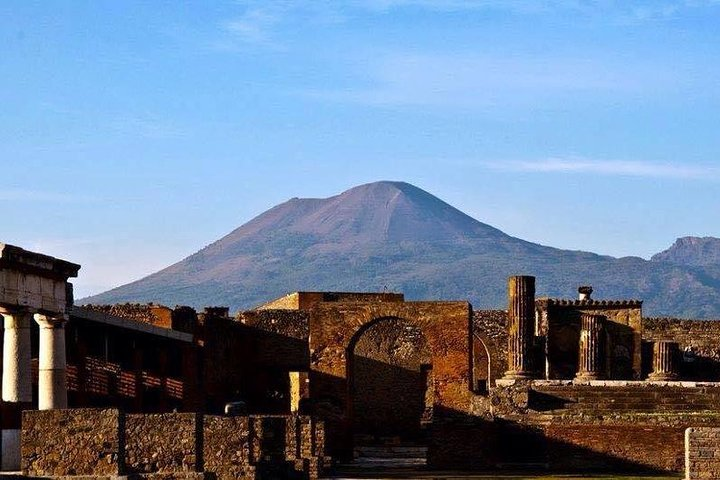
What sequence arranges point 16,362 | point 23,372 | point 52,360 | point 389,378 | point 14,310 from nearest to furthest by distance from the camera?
point 14,310, point 16,362, point 23,372, point 52,360, point 389,378

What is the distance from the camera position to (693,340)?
80.1 meters

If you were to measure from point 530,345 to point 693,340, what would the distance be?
721 inches

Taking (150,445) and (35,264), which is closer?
(150,445)

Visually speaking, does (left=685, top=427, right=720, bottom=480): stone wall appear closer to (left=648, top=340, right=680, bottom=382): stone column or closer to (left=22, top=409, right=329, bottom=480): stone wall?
(left=22, top=409, right=329, bottom=480): stone wall

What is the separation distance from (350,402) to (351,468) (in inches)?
332

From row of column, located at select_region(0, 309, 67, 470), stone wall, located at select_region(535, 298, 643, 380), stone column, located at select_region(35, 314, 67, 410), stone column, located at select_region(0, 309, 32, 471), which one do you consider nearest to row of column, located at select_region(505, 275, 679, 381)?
stone wall, located at select_region(535, 298, 643, 380)

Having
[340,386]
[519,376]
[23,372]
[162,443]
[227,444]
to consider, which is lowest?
[227,444]

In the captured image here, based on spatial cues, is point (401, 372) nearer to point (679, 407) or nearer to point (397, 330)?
point (397, 330)

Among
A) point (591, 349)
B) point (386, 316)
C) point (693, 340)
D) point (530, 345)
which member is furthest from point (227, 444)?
point (693, 340)

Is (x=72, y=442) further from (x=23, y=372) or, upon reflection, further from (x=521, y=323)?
(x=521, y=323)

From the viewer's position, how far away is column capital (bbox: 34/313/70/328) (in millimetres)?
41156

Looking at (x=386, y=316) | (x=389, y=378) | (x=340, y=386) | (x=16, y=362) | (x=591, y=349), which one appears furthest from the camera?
(x=389, y=378)

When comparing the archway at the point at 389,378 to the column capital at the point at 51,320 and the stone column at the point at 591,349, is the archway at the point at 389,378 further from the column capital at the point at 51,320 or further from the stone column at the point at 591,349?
the column capital at the point at 51,320

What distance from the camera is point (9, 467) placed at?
3616 centimetres
